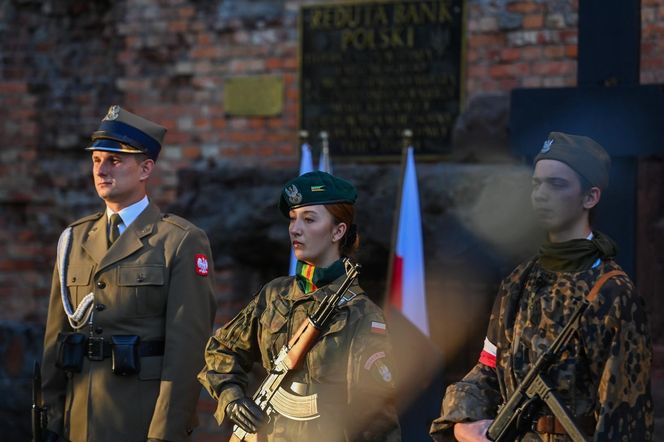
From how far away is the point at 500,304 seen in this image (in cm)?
309

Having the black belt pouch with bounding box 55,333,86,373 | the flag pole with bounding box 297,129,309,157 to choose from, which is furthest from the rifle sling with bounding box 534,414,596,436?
the flag pole with bounding box 297,129,309,157

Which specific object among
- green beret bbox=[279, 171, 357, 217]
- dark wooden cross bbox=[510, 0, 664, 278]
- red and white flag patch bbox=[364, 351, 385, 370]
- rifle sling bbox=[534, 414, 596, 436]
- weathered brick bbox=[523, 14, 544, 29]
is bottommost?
rifle sling bbox=[534, 414, 596, 436]

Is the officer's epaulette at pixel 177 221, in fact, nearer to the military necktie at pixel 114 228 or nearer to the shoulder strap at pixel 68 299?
the military necktie at pixel 114 228

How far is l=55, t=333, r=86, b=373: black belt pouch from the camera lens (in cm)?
373

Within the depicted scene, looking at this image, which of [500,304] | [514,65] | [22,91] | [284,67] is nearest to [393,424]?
[500,304]

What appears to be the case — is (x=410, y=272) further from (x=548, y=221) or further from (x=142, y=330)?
(x=548, y=221)

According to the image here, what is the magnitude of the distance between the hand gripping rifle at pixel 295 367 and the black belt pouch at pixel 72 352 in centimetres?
71

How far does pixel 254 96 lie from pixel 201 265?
3492 millimetres

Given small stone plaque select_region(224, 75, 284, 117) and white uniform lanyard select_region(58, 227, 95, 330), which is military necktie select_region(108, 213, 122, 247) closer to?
white uniform lanyard select_region(58, 227, 95, 330)

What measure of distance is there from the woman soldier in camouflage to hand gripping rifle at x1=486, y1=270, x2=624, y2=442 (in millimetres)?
345

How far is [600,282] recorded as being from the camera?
290 centimetres

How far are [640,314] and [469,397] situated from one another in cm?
50

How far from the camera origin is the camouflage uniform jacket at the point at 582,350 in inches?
110

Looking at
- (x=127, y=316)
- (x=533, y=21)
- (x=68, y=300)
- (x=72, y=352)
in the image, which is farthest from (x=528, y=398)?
(x=533, y=21)
